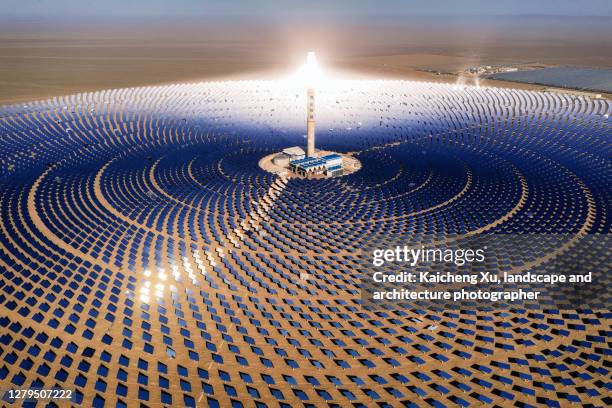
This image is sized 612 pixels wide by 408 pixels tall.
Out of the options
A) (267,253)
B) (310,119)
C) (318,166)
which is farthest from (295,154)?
(267,253)

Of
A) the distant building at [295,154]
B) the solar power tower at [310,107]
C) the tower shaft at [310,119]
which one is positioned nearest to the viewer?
the solar power tower at [310,107]

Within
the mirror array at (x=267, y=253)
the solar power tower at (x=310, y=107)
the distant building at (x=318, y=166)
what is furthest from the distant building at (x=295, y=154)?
the mirror array at (x=267, y=253)

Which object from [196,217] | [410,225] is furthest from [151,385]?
[410,225]

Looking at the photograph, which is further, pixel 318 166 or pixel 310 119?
pixel 310 119

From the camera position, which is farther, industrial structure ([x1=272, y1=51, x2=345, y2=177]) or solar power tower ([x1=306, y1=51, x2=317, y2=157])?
solar power tower ([x1=306, y1=51, x2=317, y2=157])

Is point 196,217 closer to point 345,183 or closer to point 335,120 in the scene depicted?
point 345,183

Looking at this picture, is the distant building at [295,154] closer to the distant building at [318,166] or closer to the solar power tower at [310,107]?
the solar power tower at [310,107]

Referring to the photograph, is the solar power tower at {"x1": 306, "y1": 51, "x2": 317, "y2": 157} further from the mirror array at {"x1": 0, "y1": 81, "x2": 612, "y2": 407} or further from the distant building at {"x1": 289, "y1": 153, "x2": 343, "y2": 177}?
the mirror array at {"x1": 0, "y1": 81, "x2": 612, "y2": 407}

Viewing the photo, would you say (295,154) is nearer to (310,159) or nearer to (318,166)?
(310,159)

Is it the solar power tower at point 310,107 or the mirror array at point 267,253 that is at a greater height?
the solar power tower at point 310,107

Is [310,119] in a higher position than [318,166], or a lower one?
higher

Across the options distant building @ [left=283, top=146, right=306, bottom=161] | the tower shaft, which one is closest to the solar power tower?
the tower shaft
